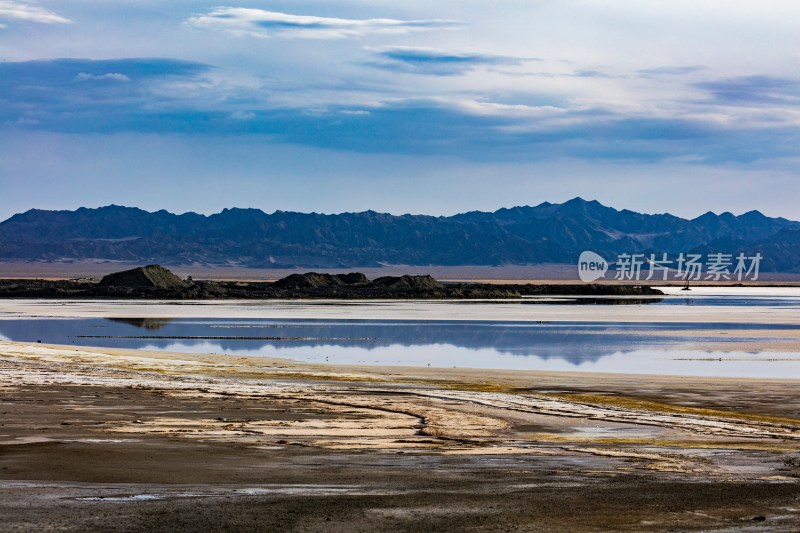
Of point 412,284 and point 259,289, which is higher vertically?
point 412,284

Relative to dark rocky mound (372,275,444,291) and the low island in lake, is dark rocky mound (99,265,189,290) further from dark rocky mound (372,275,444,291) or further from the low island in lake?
dark rocky mound (372,275,444,291)

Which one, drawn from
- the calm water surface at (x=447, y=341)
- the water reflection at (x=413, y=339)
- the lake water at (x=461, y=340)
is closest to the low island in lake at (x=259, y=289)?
the lake water at (x=461, y=340)

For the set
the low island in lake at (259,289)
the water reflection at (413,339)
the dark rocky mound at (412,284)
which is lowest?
the water reflection at (413,339)

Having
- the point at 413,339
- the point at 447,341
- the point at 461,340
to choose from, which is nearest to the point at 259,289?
the point at 413,339

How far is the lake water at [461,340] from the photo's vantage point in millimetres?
35656

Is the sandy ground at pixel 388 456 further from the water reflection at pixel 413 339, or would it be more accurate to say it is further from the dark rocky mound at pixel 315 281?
the dark rocky mound at pixel 315 281

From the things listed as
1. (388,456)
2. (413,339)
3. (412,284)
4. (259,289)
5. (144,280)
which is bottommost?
(413,339)

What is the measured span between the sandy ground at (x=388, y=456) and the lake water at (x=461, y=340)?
31.6ft

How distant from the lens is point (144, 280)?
394 ft

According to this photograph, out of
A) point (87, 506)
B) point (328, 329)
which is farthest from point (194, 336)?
point (87, 506)

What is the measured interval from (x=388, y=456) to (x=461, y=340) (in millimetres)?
32907

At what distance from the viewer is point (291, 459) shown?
46.6ft

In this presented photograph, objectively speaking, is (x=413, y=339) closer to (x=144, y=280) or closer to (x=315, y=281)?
(x=144, y=280)

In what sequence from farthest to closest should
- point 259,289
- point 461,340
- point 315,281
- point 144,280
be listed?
point 315,281 → point 259,289 → point 144,280 → point 461,340
